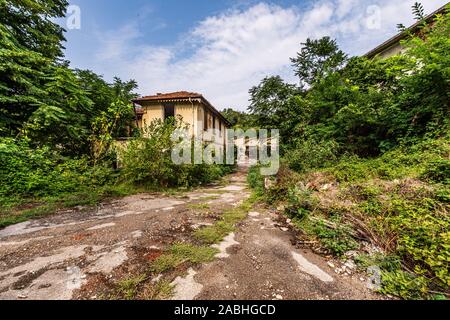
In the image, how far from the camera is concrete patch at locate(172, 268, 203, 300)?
1.93 m

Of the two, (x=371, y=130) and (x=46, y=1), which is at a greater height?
(x=46, y=1)

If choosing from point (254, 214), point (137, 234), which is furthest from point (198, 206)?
point (137, 234)

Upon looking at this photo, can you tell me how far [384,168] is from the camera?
15.5ft

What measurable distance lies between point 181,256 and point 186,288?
644 millimetres

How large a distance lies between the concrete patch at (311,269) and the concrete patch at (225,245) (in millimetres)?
950

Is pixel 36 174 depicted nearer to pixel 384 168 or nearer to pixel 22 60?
pixel 22 60

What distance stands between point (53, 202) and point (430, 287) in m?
7.69

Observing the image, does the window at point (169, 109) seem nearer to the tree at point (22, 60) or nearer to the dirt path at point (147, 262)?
the tree at point (22, 60)

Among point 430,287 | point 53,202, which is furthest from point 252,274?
point 53,202

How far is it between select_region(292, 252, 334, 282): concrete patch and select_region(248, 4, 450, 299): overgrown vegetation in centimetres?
48

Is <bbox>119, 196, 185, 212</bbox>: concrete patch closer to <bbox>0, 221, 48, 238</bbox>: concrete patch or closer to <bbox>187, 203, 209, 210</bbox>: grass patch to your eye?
<bbox>187, 203, 209, 210</bbox>: grass patch

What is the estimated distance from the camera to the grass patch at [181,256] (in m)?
2.41

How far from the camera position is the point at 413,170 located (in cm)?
402
